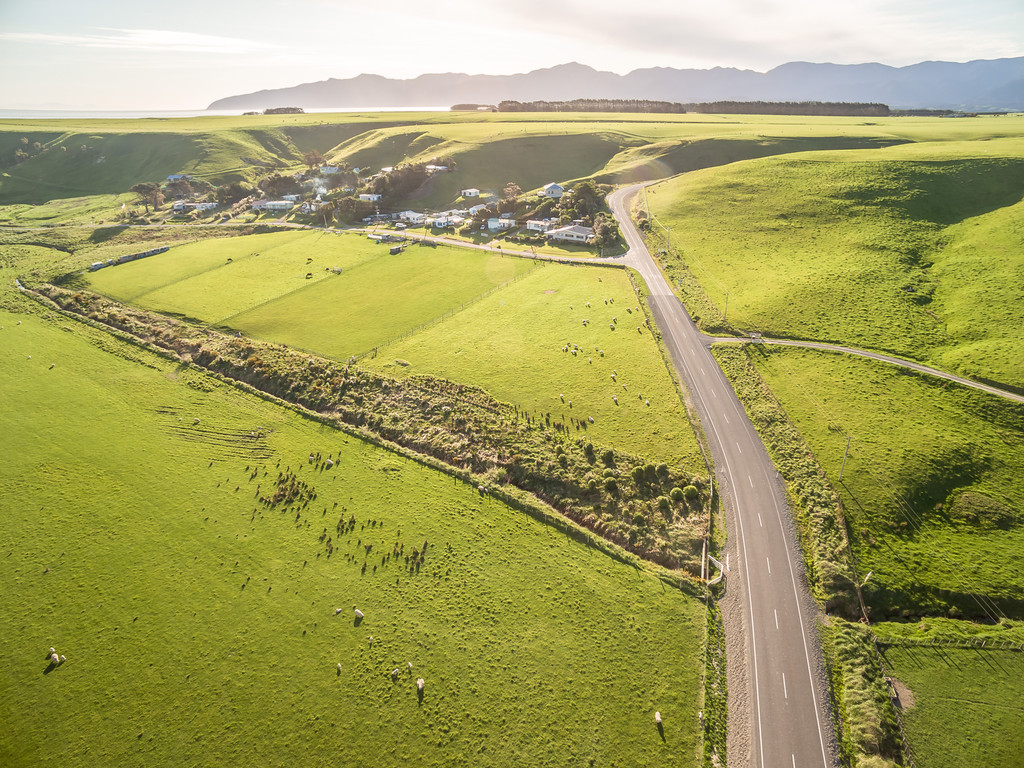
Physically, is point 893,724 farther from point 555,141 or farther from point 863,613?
point 555,141

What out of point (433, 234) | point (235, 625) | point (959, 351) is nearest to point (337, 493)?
point (235, 625)

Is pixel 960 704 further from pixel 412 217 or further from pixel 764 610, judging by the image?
pixel 412 217

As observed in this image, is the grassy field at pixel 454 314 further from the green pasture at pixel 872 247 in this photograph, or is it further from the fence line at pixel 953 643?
the green pasture at pixel 872 247

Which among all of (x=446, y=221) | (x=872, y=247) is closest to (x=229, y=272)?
(x=446, y=221)

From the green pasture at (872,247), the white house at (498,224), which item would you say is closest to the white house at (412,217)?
the white house at (498,224)

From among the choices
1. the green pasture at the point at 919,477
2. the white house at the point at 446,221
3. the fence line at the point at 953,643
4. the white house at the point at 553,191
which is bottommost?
the fence line at the point at 953,643

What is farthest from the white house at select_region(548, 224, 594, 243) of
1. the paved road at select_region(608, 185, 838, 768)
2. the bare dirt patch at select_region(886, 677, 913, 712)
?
the bare dirt patch at select_region(886, 677, 913, 712)
